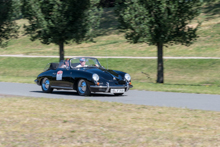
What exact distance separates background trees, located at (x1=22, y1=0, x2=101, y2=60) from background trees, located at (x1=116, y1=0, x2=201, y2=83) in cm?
385

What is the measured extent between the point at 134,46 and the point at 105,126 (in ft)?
116

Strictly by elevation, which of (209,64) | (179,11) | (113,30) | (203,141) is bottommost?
(203,141)

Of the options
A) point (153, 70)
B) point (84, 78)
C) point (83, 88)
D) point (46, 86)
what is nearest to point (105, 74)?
point (84, 78)

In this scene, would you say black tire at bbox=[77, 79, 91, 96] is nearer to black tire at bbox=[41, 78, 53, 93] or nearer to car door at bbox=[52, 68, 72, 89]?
car door at bbox=[52, 68, 72, 89]

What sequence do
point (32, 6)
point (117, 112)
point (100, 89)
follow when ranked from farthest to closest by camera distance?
point (32, 6)
point (100, 89)
point (117, 112)

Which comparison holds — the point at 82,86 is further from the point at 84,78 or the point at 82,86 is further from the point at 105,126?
the point at 105,126

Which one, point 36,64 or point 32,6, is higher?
point 32,6

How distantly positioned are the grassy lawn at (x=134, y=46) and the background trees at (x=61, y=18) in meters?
4.20

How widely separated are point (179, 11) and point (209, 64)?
9129mm

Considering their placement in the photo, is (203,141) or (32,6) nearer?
(203,141)

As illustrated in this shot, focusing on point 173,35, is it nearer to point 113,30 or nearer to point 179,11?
point 179,11

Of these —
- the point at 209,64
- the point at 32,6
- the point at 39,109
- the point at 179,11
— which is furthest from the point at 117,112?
the point at 209,64

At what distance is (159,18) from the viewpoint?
19.8m

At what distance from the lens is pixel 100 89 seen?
12688 mm
